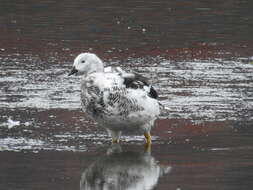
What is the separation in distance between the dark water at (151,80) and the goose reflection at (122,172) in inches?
0.4

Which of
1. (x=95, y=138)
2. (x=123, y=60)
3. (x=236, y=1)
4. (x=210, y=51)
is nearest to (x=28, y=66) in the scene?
(x=123, y=60)

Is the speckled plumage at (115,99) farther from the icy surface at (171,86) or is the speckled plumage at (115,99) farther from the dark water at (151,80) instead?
the icy surface at (171,86)

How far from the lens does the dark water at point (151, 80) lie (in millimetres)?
8938

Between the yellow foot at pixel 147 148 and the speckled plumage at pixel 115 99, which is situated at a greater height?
the speckled plumage at pixel 115 99

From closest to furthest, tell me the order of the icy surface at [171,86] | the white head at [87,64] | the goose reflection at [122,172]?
the goose reflection at [122,172] < the white head at [87,64] < the icy surface at [171,86]

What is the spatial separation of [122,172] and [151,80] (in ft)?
16.6

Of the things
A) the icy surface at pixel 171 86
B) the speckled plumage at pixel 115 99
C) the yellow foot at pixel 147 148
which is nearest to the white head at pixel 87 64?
the speckled plumage at pixel 115 99

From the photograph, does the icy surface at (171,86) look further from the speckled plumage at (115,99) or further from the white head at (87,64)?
the white head at (87,64)

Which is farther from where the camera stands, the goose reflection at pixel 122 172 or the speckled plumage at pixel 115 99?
the speckled plumage at pixel 115 99

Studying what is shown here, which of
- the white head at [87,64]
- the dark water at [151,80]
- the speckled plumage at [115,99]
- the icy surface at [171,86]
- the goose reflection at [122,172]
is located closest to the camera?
the goose reflection at [122,172]

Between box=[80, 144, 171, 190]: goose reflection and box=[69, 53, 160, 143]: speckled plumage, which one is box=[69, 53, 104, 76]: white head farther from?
box=[80, 144, 171, 190]: goose reflection

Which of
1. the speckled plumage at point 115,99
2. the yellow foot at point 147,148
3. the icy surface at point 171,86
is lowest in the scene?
the icy surface at point 171,86

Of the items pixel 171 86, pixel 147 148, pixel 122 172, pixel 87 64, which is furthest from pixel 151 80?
pixel 122 172

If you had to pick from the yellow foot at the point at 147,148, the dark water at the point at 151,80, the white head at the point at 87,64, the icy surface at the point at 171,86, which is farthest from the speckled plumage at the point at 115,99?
the icy surface at the point at 171,86
